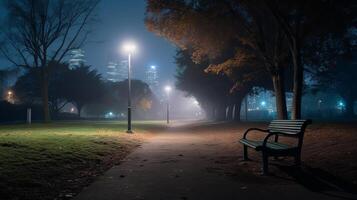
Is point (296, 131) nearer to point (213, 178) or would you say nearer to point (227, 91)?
point (213, 178)

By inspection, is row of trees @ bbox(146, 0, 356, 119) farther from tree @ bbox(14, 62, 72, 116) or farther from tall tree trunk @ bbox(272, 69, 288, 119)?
tree @ bbox(14, 62, 72, 116)

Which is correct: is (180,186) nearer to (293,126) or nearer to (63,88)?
(293,126)

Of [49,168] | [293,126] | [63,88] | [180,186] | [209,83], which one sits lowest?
[180,186]

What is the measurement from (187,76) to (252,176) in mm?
42316

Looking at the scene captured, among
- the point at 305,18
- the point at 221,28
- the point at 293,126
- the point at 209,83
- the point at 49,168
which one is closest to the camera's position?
the point at 49,168

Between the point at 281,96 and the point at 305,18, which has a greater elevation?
the point at 305,18

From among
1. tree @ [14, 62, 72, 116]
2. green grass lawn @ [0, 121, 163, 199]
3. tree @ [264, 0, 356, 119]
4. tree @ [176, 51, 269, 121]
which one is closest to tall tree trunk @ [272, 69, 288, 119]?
tree @ [264, 0, 356, 119]

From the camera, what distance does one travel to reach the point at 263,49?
69.1 feet

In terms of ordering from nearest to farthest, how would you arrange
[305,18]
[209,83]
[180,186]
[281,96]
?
[180,186] < [305,18] < [281,96] < [209,83]

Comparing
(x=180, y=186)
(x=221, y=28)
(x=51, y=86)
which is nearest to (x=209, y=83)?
(x=221, y=28)

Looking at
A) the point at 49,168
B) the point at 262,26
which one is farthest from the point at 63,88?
the point at 49,168

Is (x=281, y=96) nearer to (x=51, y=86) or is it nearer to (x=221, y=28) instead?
(x=221, y=28)

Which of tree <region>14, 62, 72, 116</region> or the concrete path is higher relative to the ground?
tree <region>14, 62, 72, 116</region>

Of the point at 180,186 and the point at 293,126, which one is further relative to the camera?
the point at 293,126
